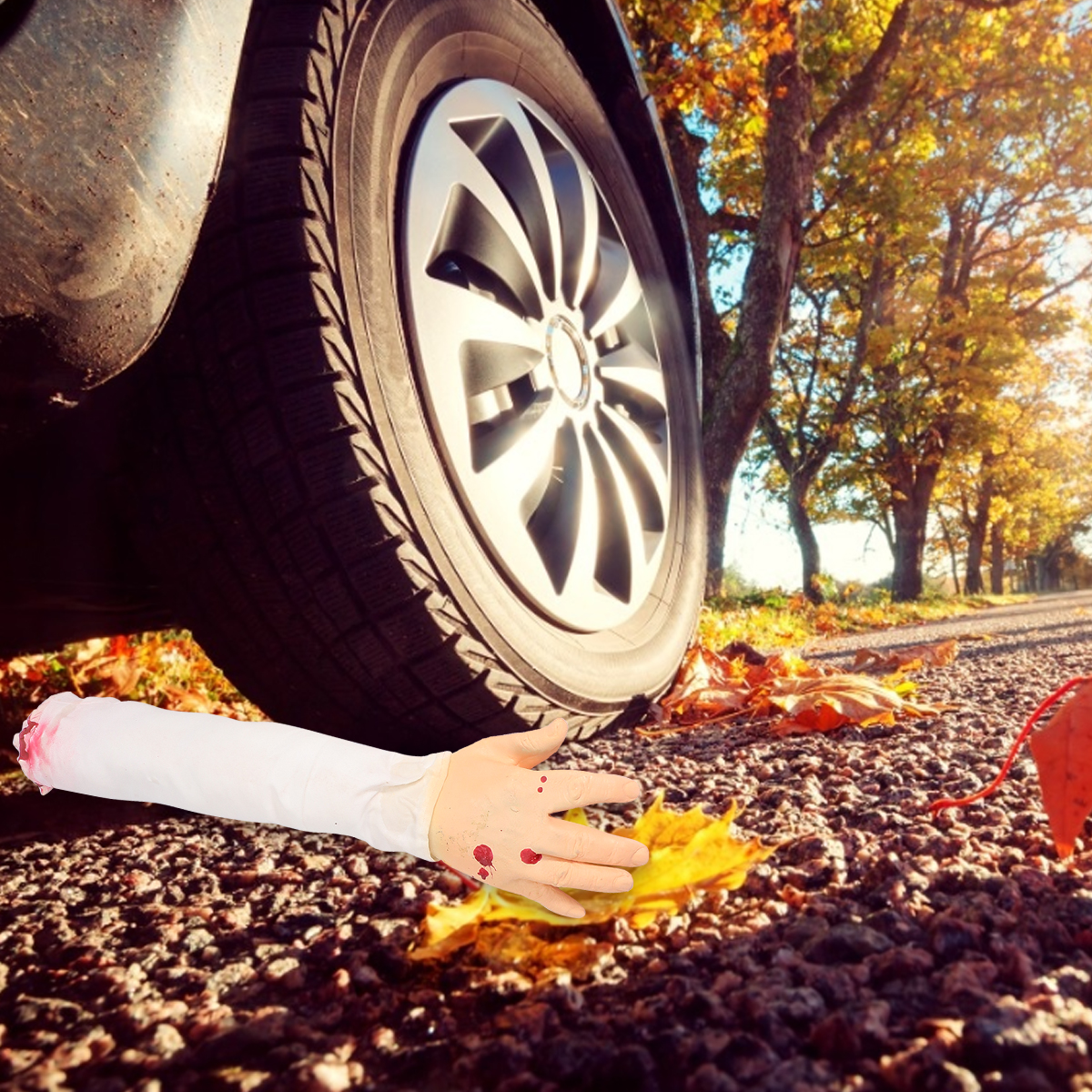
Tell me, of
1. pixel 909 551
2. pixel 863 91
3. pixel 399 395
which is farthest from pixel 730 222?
pixel 909 551

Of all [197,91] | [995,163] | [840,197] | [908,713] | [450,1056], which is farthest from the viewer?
[995,163]

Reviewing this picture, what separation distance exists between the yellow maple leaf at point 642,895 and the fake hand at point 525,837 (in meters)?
0.03

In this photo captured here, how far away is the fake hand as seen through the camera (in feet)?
3.06

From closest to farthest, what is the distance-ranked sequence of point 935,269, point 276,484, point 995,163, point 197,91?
point 197,91 → point 276,484 → point 995,163 → point 935,269

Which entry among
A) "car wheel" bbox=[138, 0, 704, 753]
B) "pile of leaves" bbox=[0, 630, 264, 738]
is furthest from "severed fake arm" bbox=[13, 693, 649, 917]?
"pile of leaves" bbox=[0, 630, 264, 738]

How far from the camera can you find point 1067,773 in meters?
0.97

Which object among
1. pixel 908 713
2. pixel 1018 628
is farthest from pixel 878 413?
pixel 908 713

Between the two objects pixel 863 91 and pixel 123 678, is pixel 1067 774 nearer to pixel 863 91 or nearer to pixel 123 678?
pixel 123 678

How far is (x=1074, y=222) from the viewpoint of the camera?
17.8 meters

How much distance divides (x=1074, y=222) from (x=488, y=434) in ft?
66.5

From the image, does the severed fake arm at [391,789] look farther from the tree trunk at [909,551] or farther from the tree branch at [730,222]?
the tree trunk at [909,551]

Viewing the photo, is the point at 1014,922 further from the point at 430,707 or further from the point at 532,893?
the point at 430,707

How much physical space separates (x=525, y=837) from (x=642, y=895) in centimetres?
16

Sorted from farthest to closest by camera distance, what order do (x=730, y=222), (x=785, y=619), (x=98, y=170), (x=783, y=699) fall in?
(x=730, y=222) → (x=785, y=619) → (x=783, y=699) → (x=98, y=170)
